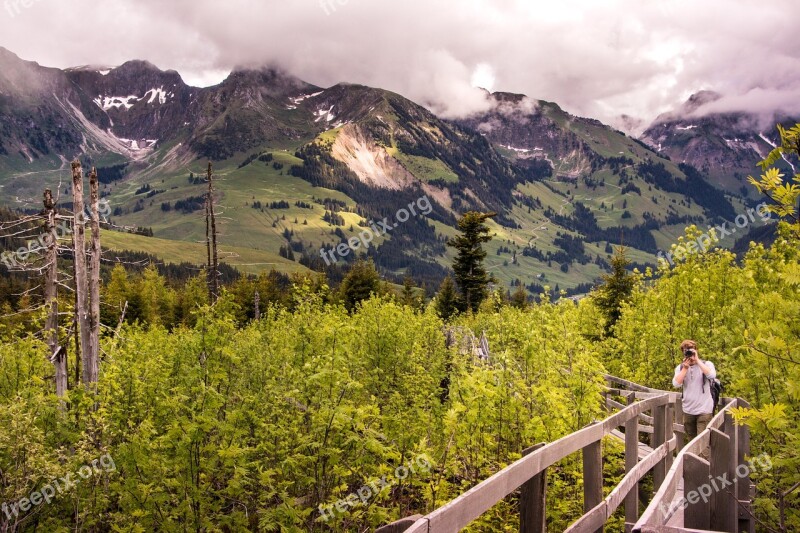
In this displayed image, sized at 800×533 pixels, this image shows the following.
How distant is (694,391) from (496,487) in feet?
30.8

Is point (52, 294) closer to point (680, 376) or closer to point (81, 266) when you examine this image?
point (81, 266)

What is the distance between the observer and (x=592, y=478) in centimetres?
600

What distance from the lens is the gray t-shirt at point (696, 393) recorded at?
11.6m

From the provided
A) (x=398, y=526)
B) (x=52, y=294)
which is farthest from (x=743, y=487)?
(x=52, y=294)

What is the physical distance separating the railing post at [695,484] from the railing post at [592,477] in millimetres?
814

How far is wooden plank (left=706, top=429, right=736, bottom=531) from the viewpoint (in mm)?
6754

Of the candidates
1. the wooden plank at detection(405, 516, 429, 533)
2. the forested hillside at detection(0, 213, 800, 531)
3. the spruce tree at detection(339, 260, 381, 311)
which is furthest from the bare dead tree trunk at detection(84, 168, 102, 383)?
the spruce tree at detection(339, 260, 381, 311)

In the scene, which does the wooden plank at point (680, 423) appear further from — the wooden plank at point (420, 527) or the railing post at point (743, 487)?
the wooden plank at point (420, 527)

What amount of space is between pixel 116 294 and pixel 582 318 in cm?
6033

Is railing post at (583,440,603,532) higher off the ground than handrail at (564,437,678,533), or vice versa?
railing post at (583,440,603,532)

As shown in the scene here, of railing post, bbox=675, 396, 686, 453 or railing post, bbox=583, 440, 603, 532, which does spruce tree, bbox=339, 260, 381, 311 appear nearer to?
railing post, bbox=675, 396, 686, 453

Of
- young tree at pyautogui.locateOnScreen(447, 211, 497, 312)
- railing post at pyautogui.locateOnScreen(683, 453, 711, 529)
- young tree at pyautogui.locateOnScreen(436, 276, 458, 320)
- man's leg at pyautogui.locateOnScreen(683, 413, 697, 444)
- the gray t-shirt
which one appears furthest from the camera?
young tree at pyautogui.locateOnScreen(436, 276, 458, 320)

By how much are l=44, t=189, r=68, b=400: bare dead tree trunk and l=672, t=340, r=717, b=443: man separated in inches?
639

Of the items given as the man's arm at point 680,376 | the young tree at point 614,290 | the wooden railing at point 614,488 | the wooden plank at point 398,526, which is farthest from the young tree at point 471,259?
the wooden plank at point 398,526
